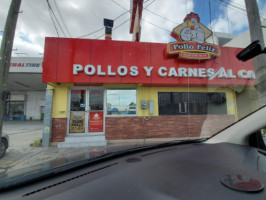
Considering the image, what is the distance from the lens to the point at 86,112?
22.9ft

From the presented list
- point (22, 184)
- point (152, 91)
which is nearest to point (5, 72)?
point (22, 184)

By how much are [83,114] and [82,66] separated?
2.35 meters

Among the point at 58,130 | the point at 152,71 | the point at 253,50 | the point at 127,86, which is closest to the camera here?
the point at 253,50

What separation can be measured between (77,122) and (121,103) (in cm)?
236

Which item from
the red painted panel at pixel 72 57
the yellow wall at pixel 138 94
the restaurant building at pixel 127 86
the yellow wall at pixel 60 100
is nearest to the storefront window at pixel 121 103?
the restaurant building at pixel 127 86

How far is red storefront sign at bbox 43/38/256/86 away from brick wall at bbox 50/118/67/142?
195 centimetres

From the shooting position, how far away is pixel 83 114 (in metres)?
6.93

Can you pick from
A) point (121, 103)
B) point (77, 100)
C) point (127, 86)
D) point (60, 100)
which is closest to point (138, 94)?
point (127, 86)

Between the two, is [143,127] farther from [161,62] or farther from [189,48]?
[189,48]

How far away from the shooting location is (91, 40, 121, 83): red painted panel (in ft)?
21.2

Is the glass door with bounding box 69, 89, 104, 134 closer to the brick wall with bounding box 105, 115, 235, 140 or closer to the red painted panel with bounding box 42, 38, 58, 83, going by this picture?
the brick wall with bounding box 105, 115, 235, 140

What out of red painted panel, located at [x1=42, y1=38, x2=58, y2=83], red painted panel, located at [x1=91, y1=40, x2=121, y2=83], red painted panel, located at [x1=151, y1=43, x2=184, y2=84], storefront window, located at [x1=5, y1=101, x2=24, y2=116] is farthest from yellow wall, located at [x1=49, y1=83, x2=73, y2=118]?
storefront window, located at [x1=5, y1=101, x2=24, y2=116]

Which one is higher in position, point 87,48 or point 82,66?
point 87,48

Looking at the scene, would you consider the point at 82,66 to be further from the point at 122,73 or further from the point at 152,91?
the point at 152,91
